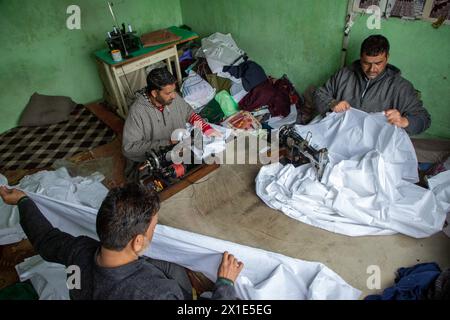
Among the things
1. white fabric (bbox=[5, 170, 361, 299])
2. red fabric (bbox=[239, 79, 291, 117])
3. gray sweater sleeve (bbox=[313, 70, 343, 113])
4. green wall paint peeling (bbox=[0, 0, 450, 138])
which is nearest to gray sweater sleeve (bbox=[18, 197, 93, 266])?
white fabric (bbox=[5, 170, 361, 299])

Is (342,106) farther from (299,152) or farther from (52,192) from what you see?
(52,192)

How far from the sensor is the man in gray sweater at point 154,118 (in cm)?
207

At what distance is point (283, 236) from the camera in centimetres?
158

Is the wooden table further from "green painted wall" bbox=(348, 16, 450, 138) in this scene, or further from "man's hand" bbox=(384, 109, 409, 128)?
"man's hand" bbox=(384, 109, 409, 128)

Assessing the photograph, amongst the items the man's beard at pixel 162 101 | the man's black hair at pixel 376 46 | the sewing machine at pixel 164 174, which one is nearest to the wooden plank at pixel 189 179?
the sewing machine at pixel 164 174

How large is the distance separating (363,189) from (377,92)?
2.90ft

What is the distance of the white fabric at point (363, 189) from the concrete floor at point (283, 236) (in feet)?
0.17

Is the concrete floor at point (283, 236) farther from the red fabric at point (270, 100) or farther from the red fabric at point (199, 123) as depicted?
the red fabric at point (270, 100)

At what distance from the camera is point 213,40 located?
3.46 meters

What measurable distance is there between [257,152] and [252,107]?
1.08m

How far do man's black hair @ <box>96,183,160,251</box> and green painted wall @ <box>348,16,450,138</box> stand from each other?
7.11ft

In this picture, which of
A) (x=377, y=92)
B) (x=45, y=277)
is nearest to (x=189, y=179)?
(x=45, y=277)

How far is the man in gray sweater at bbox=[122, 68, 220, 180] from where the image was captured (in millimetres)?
2074

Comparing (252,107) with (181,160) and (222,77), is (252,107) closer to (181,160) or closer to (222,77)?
(222,77)
